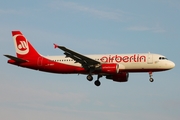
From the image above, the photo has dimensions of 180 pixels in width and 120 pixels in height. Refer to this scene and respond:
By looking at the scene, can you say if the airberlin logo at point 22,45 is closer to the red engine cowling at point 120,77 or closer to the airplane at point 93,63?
the airplane at point 93,63

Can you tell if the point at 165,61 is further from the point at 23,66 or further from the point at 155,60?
the point at 23,66

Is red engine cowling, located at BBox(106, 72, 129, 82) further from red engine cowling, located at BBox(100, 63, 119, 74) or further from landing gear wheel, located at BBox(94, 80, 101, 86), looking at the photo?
red engine cowling, located at BBox(100, 63, 119, 74)

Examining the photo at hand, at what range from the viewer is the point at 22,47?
249ft

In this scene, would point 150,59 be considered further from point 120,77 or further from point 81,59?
point 81,59

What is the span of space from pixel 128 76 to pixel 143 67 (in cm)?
732

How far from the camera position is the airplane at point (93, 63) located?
6719 centimetres

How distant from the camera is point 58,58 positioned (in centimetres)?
7225

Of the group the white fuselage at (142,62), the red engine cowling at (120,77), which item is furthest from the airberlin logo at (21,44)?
the white fuselage at (142,62)

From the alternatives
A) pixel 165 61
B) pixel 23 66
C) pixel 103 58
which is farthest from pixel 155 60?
pixel 23 66

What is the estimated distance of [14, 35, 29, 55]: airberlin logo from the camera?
75419 mm

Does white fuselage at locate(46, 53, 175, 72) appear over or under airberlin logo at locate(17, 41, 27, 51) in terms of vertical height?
under

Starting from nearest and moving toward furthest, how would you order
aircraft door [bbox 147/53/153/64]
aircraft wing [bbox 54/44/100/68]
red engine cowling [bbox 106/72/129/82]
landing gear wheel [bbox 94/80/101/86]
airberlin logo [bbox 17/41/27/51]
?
aircraft wing [bbox 54/44/100/68]
aircraft door [bbox 147/53/153/64]
red engine cowling [bbox 106/72/129/82]
landing gear wheel [bbox 94/80/101/86]
airberlin logo [bbox 17/41/27/51]

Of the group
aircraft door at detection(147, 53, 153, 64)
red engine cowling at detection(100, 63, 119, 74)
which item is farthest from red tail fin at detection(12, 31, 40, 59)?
aircraft door at detection(147, 53, 153, 64)

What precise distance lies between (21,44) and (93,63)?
1426 centimetres
